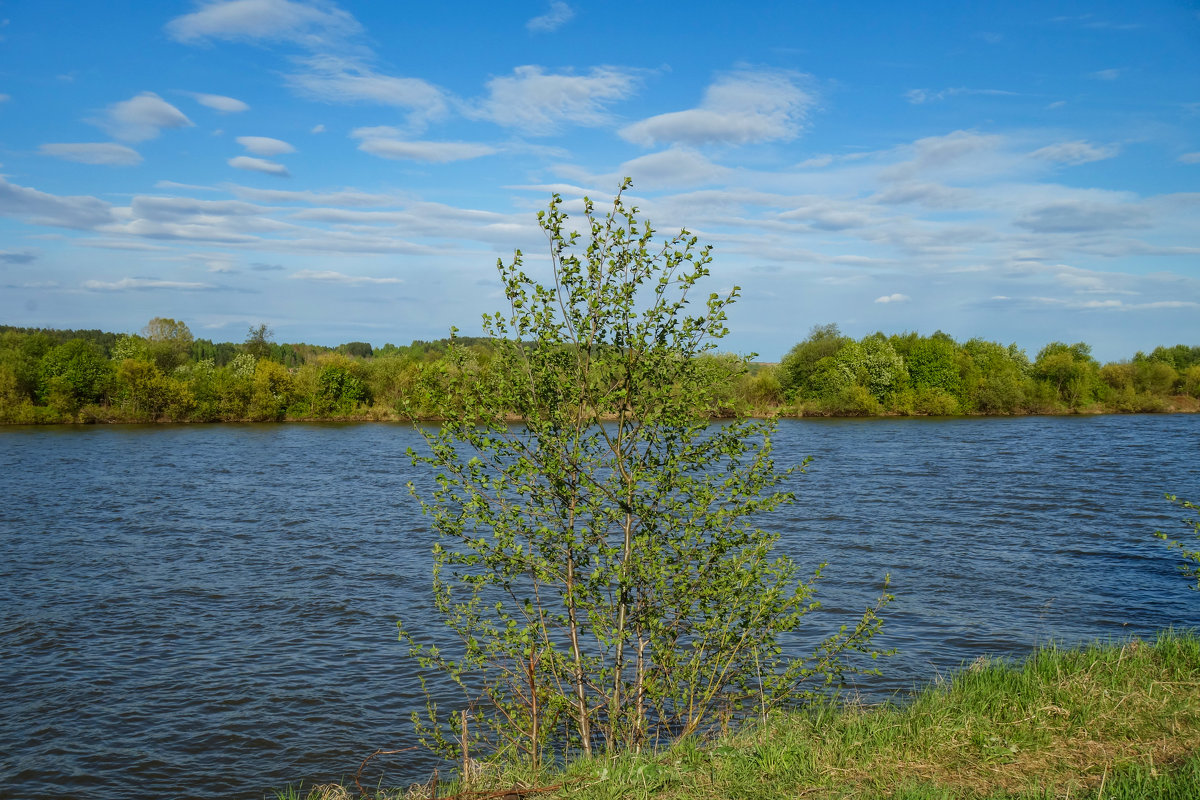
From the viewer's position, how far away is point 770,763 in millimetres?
7562

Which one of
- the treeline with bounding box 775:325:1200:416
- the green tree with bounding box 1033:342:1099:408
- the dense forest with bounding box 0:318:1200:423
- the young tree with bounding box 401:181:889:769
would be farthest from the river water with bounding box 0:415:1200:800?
the green tree with bounding box 1033:342:1099:408

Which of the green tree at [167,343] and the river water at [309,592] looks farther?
the green tree at [167,343]

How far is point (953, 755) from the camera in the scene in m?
7.88

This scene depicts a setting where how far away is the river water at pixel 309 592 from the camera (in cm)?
1325

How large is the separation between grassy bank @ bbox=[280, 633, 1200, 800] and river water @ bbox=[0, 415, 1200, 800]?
5.06 meters

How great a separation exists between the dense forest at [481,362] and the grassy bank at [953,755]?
68.1 meters

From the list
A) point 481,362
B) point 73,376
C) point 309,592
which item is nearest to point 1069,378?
point 481,362

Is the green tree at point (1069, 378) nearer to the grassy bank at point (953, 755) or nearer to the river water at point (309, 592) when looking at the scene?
the river water at point (309, 592)

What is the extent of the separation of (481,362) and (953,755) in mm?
70711

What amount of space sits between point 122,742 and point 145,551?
52.1ft

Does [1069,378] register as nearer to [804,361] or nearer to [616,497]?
[804,361]

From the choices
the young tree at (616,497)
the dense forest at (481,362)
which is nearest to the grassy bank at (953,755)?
the young tree at (616,497)

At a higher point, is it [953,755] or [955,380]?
[955,380]

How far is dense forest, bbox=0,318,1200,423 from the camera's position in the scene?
86.8 meters
